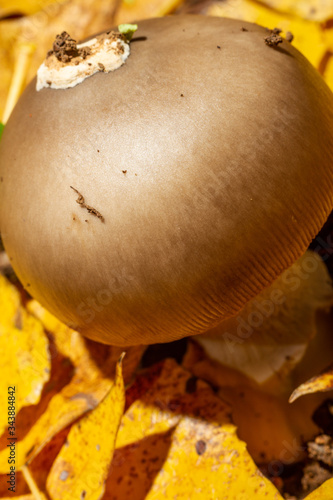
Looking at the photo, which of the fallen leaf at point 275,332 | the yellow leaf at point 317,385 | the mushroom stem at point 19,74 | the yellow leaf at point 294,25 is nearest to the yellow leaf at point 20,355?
the fallen leaf at point 275,332

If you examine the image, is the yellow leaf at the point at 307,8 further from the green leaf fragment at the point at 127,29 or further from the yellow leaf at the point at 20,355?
the yellow leaf at the point at 20,355

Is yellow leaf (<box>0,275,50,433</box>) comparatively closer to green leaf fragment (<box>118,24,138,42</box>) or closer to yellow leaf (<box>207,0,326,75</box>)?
green leaf fragment (<box>118,24,138,42</box>)

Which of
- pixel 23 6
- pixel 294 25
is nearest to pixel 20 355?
pixel 294 25

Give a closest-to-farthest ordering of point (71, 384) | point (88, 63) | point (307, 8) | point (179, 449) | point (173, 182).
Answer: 1. point (173, 182)
2. point (88, 63)
3. point (179, 449)
4. point (71, 384)
5. point (307, 8)

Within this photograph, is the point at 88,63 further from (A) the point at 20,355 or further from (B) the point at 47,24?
(B) the point at 47,24

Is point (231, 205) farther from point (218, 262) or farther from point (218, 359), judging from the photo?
point (218, 359)

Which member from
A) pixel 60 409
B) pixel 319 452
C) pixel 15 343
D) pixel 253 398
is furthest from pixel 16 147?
pixel 319 452
